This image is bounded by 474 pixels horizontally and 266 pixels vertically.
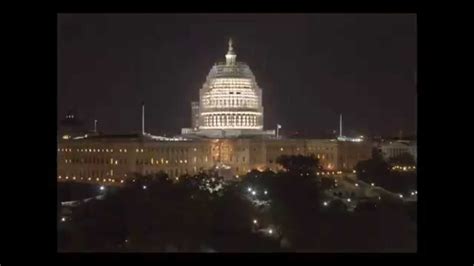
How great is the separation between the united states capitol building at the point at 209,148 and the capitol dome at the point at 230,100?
0.03 meters

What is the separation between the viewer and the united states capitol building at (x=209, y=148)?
480 inches

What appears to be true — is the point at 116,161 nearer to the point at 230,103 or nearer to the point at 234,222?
the point at 234,222

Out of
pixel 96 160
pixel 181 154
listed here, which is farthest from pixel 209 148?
pixel 96 160

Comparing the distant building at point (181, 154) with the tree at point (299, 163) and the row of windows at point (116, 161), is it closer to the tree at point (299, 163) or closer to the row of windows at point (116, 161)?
the row of windows at point (116, 161)

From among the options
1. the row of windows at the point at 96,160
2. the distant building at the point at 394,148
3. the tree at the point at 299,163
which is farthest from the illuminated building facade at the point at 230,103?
the distant building at the point at 394,148

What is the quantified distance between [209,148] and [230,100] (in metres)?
4.88

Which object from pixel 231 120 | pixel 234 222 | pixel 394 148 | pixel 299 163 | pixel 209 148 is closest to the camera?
pixel 234 222

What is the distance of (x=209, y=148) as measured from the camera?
16453mm

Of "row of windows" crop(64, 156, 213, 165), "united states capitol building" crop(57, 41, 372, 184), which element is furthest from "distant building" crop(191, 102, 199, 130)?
"row of windows" crop(64, 156, 213, 165)

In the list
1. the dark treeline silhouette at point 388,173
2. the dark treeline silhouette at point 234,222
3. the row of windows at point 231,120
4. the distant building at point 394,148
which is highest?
the row of windows at point 231,120
